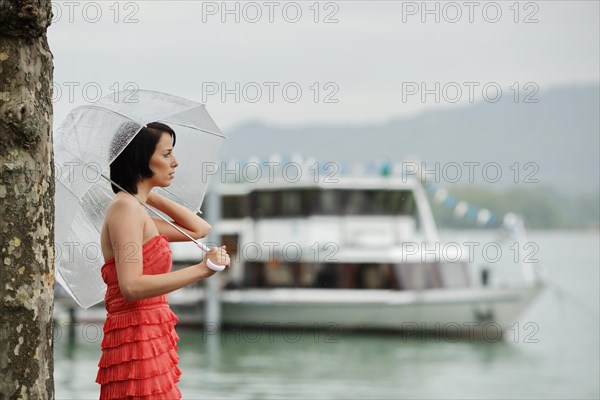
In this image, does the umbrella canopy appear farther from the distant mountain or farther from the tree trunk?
the distant mountain

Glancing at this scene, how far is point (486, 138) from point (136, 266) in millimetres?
153282

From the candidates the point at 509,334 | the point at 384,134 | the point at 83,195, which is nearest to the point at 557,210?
the point at 509,334

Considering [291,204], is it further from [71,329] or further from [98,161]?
[98,161]

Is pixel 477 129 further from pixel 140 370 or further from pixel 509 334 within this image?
pixel 140 370

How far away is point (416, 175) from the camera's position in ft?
75.6

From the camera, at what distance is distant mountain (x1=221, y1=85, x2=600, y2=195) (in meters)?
140

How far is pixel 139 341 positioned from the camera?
3283 mm

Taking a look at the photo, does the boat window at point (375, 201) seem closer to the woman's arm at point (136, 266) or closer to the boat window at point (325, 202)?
the boat window at point (325, 202)

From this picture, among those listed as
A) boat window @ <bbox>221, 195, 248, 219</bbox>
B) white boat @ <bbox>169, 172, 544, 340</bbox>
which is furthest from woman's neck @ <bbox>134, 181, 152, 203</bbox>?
boat window @ <bbox>221, 195, 248, 219</bbox>

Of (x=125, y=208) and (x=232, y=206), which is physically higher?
(x=232, y=206)

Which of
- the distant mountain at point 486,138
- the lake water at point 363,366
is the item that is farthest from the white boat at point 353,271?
the distant mountain at point 486,138

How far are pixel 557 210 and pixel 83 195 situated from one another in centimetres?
7858

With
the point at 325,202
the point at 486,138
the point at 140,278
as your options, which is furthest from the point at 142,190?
the point at 486,138

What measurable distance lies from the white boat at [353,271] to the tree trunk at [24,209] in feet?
61.0
